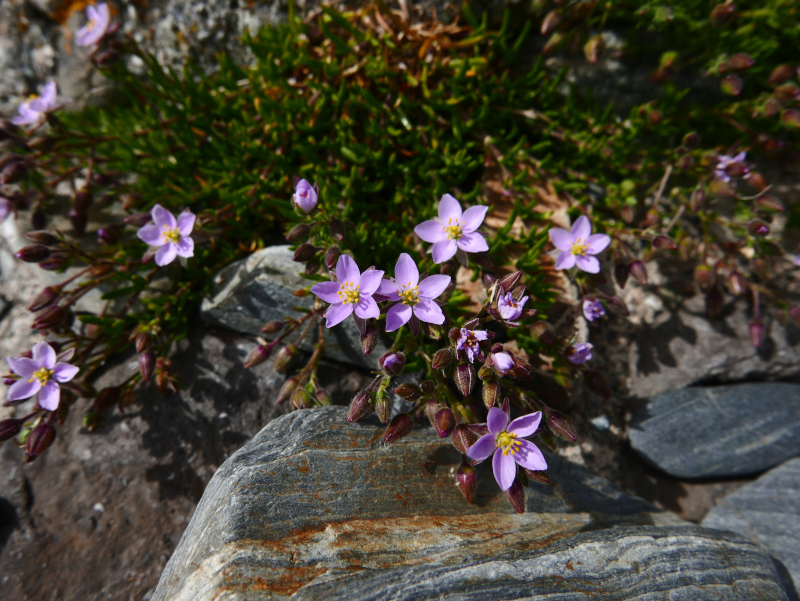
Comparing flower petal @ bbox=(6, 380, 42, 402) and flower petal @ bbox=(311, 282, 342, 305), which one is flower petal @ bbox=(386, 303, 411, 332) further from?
flower petal @ bbox=(6, 380, 42, 402)

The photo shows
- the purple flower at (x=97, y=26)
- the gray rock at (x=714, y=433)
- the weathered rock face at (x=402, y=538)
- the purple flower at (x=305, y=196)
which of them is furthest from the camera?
the purple flower at (x=97, y=26)

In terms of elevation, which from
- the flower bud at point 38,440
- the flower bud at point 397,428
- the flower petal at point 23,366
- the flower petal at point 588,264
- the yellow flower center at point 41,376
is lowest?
the flower bud at point 38,440

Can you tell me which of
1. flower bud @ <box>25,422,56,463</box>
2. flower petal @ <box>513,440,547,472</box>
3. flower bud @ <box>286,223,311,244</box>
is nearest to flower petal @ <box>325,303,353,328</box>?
flower bud @ <box>286,223,311,244</box>

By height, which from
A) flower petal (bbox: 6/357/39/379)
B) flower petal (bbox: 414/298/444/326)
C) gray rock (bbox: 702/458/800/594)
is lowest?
gray rock (bbox: 702/458/800/594)

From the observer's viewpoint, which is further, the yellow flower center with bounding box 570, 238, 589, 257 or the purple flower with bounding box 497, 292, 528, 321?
the yellow flower center with bounding box 570, 238, 589, 257

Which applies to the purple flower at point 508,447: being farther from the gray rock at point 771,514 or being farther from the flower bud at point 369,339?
the gray rock at point 771,514

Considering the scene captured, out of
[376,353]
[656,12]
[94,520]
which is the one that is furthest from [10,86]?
[656,12]

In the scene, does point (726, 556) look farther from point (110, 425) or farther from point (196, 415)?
point (110, 425)

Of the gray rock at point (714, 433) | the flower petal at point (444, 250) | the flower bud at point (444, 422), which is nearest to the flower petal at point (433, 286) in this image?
the flower petal at point (444, 250)
